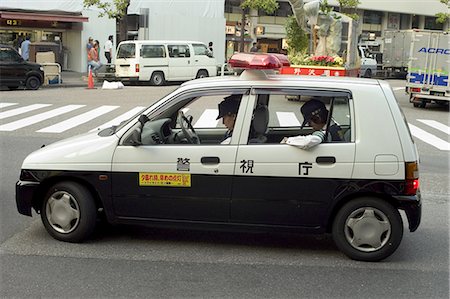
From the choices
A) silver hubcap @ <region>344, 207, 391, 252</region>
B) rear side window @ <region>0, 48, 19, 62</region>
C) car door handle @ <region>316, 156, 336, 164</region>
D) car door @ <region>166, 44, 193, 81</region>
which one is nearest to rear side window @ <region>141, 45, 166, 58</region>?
car door @ <region>166, 44, 193, 81</region>

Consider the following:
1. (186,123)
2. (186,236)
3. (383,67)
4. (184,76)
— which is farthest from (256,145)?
(383,67)

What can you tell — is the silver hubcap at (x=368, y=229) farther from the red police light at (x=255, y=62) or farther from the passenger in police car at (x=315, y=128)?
the red police light at (x=255, y=62)

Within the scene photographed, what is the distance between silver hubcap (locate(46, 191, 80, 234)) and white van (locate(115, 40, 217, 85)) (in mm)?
19605

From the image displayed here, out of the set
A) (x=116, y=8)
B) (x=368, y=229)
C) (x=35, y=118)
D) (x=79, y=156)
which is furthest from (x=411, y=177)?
(x=116, y=8)

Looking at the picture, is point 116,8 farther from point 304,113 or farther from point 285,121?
point 304,113

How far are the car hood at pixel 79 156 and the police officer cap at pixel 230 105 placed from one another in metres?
1.02

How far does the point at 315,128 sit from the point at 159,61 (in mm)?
20295

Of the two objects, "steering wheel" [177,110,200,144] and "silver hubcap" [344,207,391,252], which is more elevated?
"steering wheel" [177,110,200,144]

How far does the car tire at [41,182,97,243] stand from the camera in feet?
17.2

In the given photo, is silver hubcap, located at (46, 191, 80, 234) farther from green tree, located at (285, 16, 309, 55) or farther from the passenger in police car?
green tree, located at (285, 16, 309, 55)

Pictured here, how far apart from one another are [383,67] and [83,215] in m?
38.0

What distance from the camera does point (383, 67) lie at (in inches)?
1594

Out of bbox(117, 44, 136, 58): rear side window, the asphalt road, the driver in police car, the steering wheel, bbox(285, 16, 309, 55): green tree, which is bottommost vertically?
the asphalt road

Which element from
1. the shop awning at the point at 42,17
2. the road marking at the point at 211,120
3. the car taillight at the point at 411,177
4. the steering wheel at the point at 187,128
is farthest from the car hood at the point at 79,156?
the shop awning at the point at 42,17
